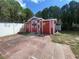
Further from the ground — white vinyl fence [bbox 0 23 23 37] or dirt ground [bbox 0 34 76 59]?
white vinyl fence [bbox 0 23 23 37]

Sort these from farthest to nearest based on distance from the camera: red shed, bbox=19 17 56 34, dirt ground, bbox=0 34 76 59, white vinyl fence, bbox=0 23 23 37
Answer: red shed, bbox=19 17 56 34 → white vinyl fence, bbox=0 23 23 37 → dirt ground, bbox=0 34 76 59

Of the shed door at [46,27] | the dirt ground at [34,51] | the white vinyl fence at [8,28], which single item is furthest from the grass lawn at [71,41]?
the white vinyl fence at [8,28]


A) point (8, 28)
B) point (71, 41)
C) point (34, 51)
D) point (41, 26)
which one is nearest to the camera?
point (34, 51)

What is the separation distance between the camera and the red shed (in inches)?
890

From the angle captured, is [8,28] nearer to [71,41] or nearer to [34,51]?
[71,41]

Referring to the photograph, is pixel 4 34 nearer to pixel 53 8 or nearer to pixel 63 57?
pixel 63 57

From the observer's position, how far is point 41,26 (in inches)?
914

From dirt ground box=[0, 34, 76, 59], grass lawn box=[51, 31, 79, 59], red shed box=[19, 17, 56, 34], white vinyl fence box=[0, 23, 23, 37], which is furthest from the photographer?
red shed box=[19, 17, 56, 34]

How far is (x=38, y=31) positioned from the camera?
2411 centimetres

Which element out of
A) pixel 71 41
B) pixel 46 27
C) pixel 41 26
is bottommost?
pixel 71 41

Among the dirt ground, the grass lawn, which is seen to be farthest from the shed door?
the dirt ground

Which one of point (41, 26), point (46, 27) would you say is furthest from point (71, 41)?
point (41, 26)

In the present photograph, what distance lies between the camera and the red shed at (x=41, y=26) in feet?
74.1

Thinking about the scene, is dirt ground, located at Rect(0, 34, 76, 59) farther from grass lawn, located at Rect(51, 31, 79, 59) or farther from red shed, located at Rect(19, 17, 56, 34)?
red shed, located at Rect(19, 17, 56, 34)
